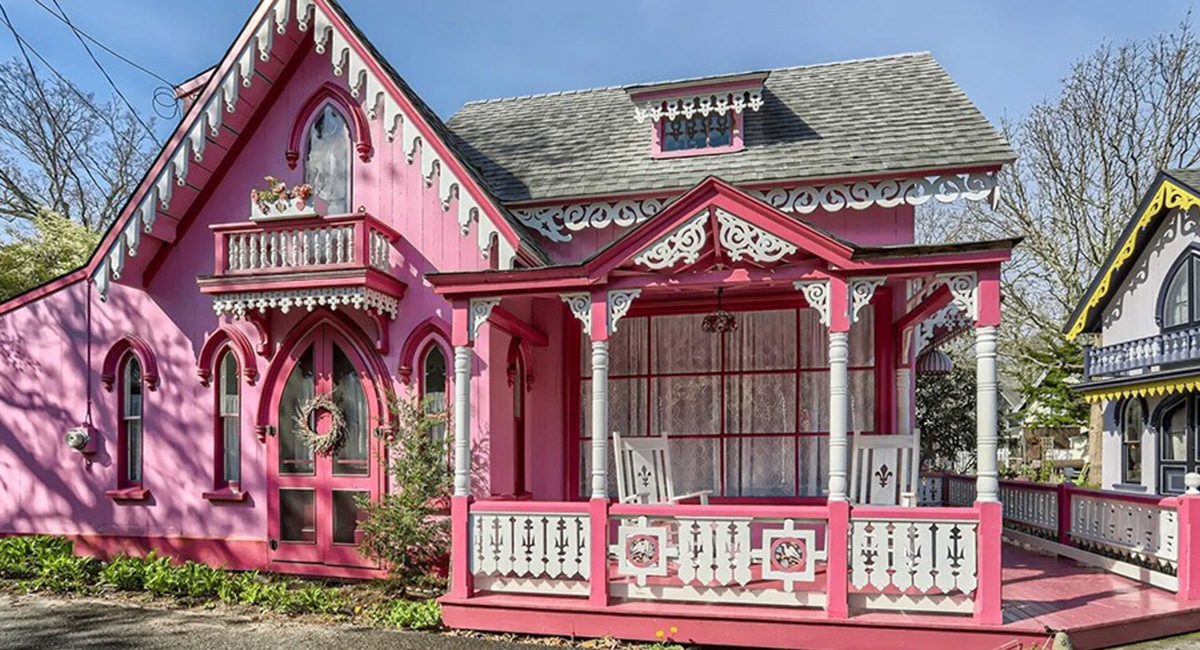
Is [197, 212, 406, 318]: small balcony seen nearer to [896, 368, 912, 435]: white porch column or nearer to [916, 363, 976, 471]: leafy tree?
[896, 368, 912, 435]: white porch column

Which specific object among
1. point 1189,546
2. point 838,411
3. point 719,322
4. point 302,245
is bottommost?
point 1189,546

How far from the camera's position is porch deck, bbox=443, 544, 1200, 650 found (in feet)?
20.1

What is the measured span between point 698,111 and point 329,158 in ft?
15.7

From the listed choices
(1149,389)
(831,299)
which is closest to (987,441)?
(831,299)

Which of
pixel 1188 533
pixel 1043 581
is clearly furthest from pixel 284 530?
pixel 1188 533

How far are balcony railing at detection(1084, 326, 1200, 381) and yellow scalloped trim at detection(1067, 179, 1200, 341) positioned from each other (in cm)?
92

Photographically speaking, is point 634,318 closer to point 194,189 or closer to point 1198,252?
point 194,189

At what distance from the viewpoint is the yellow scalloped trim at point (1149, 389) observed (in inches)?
555

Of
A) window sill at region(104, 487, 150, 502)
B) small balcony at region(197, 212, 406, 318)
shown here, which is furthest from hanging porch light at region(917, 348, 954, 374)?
window sill at region(104, 487, 150, 502)

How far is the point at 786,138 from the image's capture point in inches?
396

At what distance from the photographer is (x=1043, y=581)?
810 cm

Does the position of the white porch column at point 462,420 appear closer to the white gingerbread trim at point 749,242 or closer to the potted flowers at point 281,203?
the white gingerbread trim at point 749,242

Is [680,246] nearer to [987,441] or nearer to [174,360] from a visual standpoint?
[987,441]

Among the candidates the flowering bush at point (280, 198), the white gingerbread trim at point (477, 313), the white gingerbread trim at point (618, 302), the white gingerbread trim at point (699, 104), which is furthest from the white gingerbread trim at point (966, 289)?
the flowering bush at point (280, 198)
